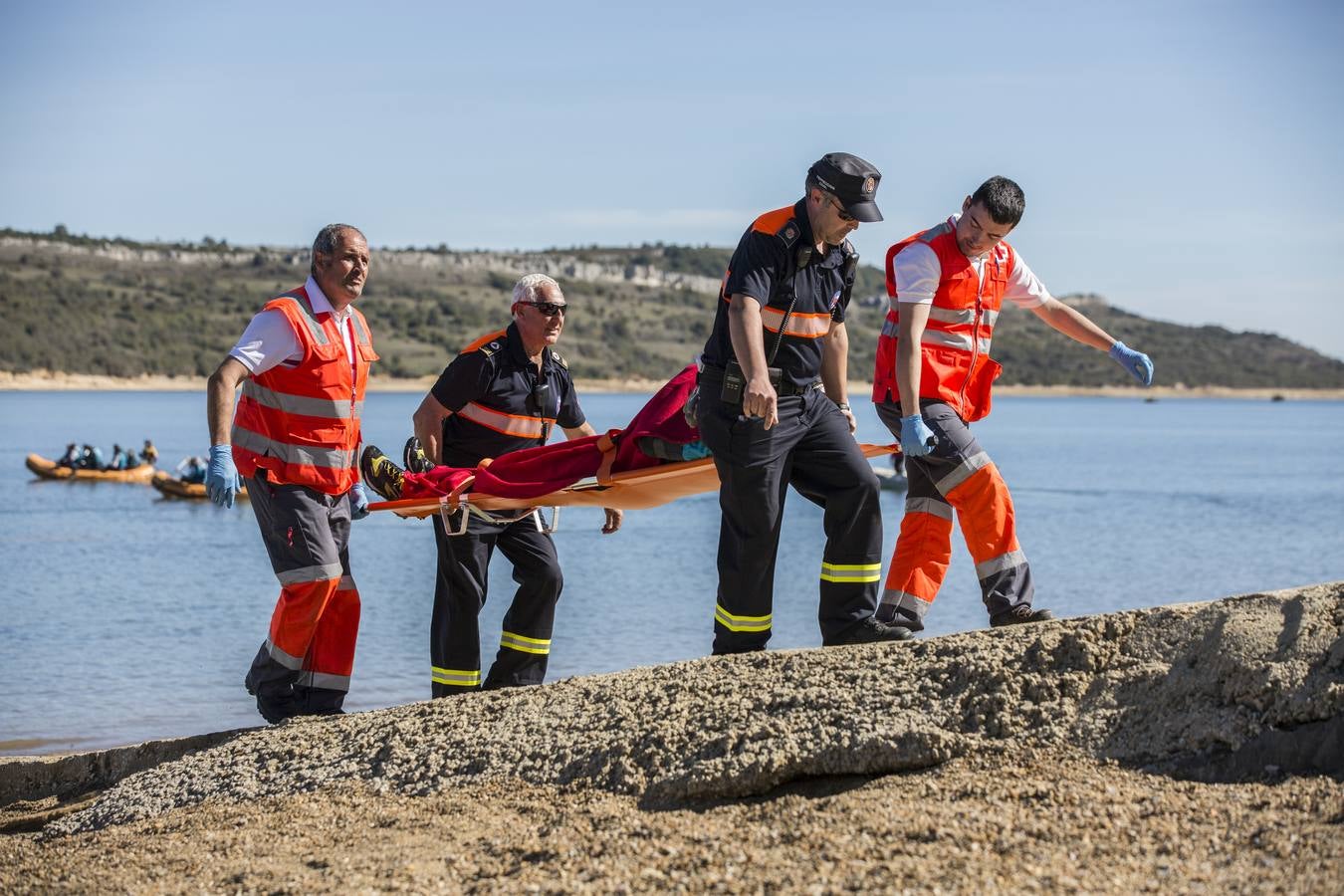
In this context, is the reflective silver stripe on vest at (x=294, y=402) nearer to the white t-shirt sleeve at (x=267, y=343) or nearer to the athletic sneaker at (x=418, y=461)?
the white t-shirt sleeve at (x=267, y=343)

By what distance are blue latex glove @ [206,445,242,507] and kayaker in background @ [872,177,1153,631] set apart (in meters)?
2.64

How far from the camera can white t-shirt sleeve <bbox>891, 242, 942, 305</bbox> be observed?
19.6ft

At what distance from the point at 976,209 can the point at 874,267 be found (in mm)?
160499

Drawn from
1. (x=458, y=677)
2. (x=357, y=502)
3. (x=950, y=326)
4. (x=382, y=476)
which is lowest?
(x=458, y=677)

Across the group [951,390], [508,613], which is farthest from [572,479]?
[951,390]

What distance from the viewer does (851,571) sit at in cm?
583

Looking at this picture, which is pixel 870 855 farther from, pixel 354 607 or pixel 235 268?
pixel 235 268

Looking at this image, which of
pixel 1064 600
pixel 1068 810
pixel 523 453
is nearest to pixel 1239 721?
pixel 1068 810

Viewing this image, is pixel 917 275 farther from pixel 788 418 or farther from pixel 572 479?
pixel 572 479

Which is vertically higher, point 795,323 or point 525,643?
point 795,323

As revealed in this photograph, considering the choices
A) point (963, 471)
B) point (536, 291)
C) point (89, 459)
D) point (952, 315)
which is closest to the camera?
point (963, 471)

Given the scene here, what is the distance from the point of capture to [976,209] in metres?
5.94

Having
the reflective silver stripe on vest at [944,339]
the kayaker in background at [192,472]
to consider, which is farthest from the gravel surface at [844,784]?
the kayaker in background at [192,472]

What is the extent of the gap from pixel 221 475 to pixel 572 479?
1500 millimetres
